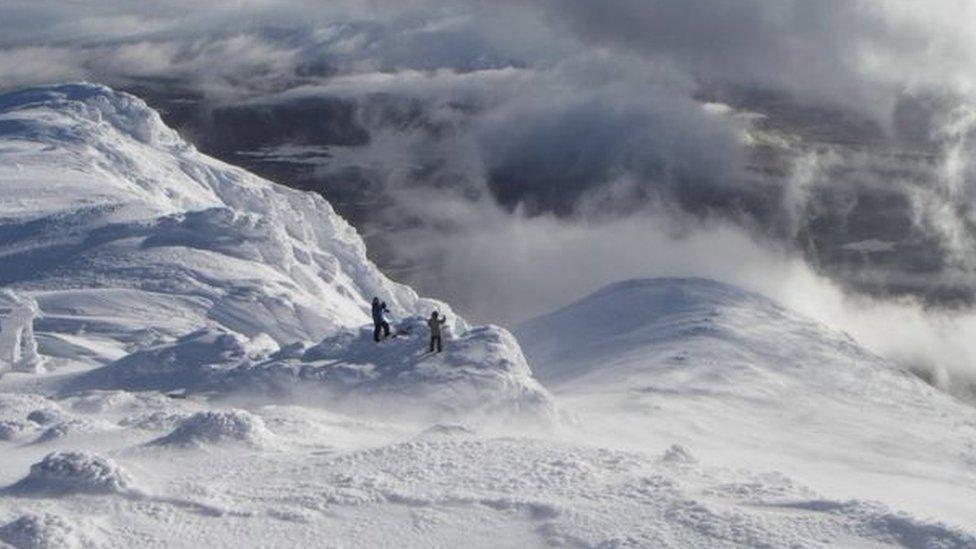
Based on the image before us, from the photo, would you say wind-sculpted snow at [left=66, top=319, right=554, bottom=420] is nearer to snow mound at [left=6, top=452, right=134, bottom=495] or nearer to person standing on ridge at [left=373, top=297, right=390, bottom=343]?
person standing on ridge at [left=373, top=297, right=390, bottom=343]

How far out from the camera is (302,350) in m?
51.2

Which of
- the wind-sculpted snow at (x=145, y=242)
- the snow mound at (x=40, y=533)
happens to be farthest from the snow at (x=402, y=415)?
the wind-sculpted snow at (x=145, y=242)

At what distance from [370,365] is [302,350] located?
386cm

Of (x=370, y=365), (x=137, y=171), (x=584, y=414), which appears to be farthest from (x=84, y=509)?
(x=137, y=171)

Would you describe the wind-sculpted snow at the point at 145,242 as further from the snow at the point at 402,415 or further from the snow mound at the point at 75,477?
the snow mound at the point at 75,477

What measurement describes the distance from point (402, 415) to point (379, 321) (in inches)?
224

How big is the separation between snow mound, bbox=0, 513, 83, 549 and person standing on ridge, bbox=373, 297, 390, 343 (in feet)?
70.1

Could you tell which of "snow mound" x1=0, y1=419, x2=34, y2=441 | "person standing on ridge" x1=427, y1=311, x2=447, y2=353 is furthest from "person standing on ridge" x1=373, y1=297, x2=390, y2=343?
"snow mound" x1=0, y1=419, x2=34, y2=441

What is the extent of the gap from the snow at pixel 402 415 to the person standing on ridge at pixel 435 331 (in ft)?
1.80

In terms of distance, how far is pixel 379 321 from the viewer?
49625 mm

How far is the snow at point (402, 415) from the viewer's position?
30.2 metres

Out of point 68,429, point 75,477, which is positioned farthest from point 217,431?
point 75,477

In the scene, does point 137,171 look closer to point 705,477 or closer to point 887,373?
point 887,373

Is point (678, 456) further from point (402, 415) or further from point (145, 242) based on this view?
point (145, 242)
